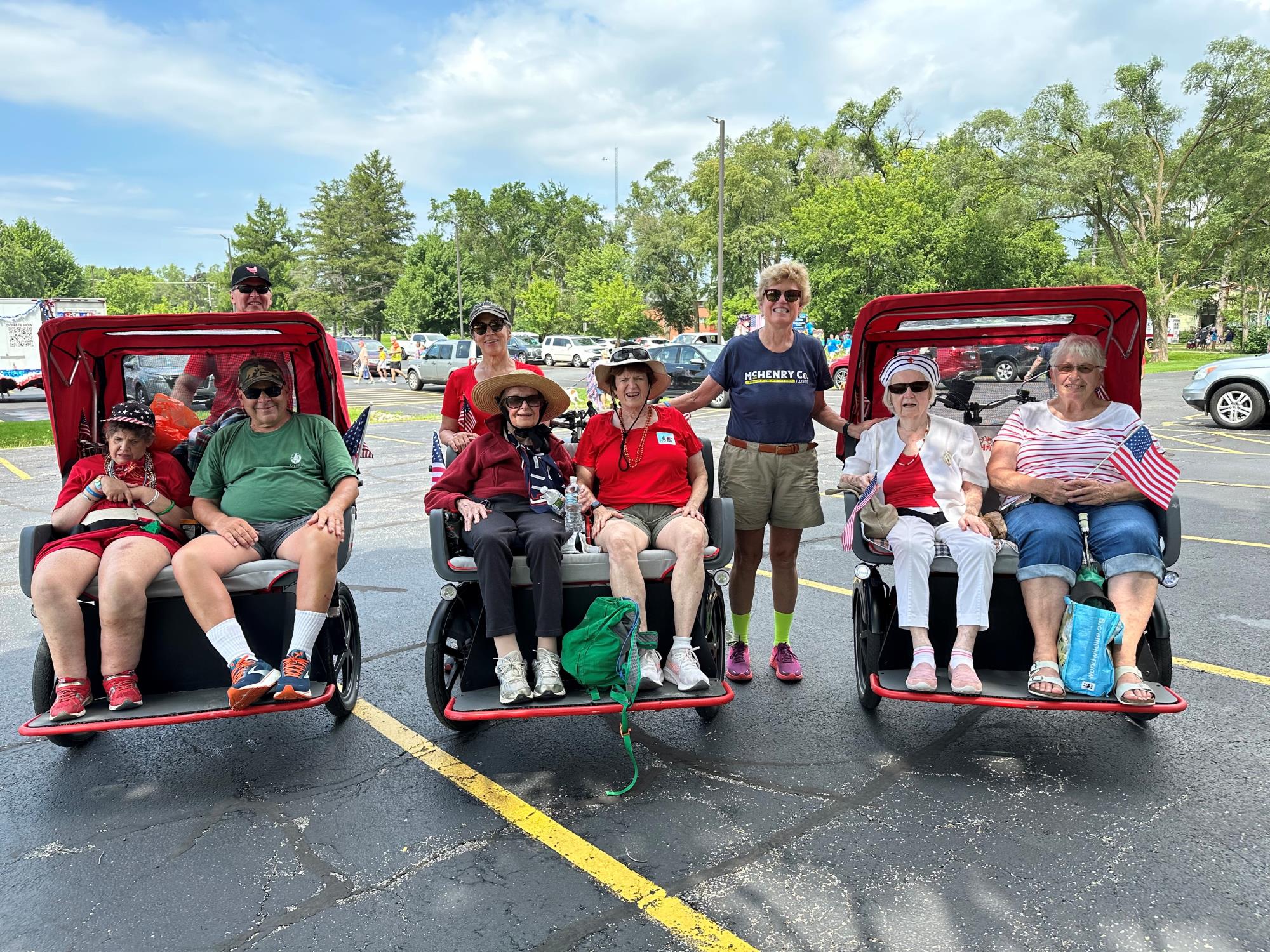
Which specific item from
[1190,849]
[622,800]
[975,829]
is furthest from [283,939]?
[1190,849]

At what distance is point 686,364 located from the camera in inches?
875

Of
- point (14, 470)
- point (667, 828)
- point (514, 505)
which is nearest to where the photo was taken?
point (667, 828)

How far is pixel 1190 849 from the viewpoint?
2.75 m

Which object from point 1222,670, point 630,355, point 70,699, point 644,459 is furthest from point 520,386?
point 1222,670

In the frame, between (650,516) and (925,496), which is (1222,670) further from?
(650,516)

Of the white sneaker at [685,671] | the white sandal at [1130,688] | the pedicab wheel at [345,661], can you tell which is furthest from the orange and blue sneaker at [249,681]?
the white sandal at [1130,688]

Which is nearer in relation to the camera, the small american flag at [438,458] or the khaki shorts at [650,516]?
the khaki shorts at [650,516]

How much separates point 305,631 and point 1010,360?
3688mm

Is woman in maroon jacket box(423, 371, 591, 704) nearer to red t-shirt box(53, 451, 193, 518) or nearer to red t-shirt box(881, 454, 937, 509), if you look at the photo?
red t-shirt box(53, 451, 193, 518)

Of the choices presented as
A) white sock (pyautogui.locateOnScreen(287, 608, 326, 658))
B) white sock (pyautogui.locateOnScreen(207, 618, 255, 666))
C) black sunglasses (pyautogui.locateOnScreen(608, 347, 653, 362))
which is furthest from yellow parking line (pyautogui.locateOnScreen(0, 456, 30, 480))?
black sunglasses (pyautogui.locateOnScreen(608, 347, 653, 362))

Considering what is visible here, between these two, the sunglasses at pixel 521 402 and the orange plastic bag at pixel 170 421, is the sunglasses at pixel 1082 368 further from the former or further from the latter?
the orange plastic bag at pixel 170 421

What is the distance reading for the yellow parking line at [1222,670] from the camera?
4125 mm

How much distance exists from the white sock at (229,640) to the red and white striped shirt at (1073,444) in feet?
11.6

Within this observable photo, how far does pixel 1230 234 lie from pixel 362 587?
37891 mm
